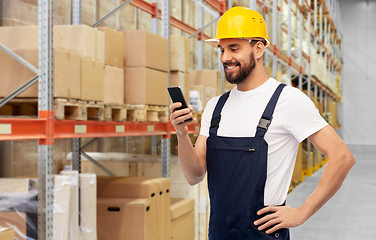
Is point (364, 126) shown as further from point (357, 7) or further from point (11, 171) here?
point (11, 171)

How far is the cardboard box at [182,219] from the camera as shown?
17.5 feet

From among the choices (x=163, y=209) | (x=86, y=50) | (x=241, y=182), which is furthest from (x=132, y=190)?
(x=241, y=182)

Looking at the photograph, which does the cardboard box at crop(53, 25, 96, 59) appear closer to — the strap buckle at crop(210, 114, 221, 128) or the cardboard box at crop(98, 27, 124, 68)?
the cardboard box at crop(98, 27, 124, 68)

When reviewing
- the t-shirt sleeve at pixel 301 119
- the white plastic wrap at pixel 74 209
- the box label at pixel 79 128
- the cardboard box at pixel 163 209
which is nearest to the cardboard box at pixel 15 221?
the white plastic wrap at pixel 74 209

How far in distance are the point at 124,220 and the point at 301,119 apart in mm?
2835

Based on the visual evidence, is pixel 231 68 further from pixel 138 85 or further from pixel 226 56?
pixel 138 85

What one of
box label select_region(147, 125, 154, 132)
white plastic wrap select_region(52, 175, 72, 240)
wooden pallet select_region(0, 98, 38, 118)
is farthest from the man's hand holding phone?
box label select_region(147, 125, 154, 132)

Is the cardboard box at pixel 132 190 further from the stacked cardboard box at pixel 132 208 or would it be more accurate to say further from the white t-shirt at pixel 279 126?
the white t-shirt at pixel 279 126

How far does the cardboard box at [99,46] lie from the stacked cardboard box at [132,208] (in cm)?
130

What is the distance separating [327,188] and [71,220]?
2.40 meters

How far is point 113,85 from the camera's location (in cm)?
435

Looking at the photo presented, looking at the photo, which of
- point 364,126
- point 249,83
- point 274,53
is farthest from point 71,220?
point 364,126

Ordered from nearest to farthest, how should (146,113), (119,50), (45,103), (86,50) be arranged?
(45,103) → (86,50) → (119,50) → (146,113)

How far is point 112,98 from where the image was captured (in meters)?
4.33
